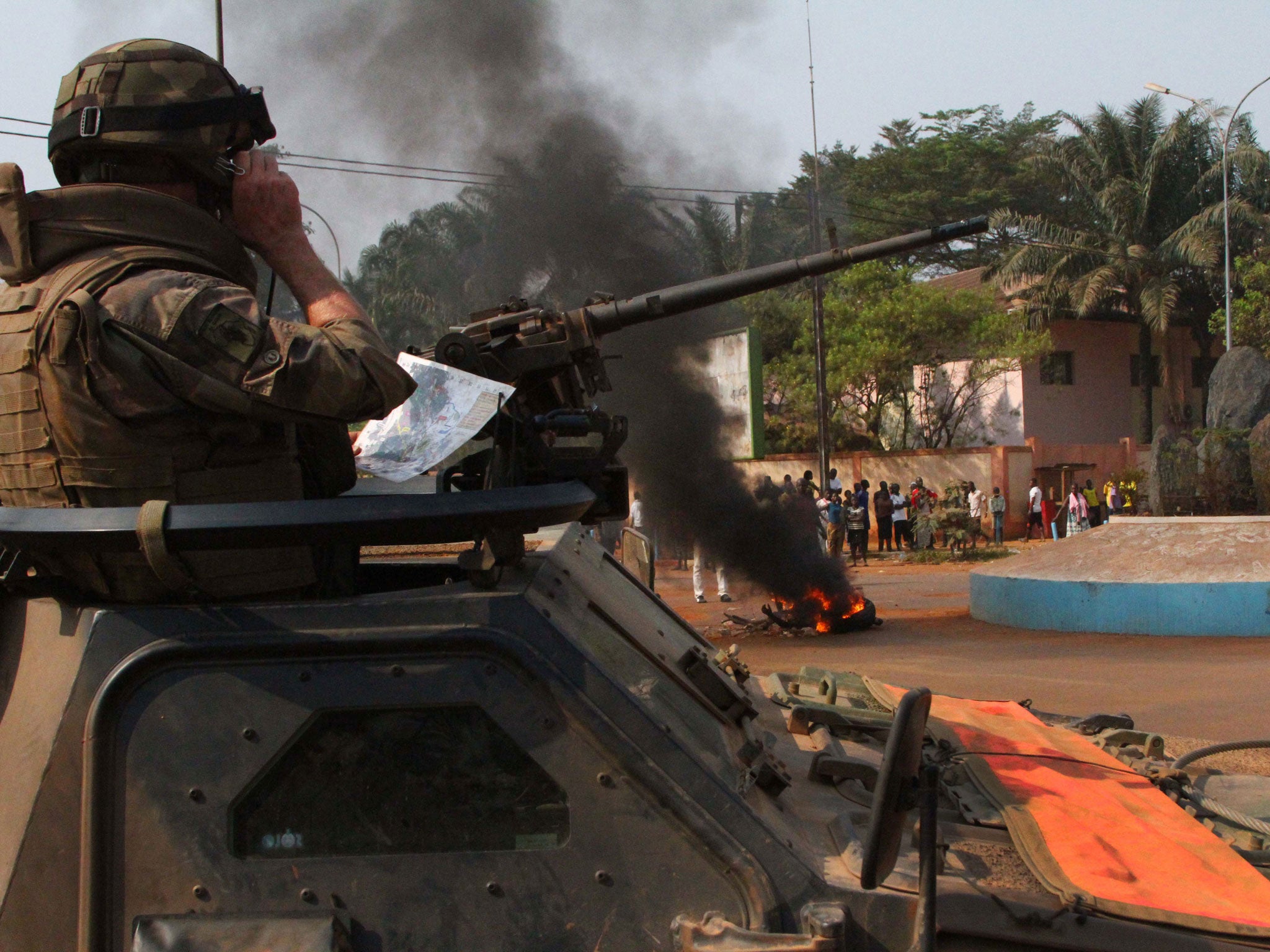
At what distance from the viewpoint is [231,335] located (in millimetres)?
1901

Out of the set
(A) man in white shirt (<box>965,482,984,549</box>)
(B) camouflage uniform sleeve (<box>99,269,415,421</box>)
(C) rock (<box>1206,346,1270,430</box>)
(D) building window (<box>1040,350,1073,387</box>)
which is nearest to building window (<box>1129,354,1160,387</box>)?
(D) building window (<box>1040,350,1073,387</box>)

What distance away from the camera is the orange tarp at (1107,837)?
1914 mm

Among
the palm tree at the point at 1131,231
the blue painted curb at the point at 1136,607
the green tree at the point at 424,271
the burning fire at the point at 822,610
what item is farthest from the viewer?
the palm tree at the point at 1131,231

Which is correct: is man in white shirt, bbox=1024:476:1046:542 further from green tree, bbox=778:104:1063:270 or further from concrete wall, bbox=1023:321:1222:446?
green tree, bbox=778:104:1063:270

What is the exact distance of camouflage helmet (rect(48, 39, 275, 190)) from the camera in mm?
2133

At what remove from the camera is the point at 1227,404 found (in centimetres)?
2275

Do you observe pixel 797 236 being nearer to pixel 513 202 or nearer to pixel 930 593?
pixel 930 593

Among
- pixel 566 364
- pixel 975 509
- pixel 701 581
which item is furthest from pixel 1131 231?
pixel 566 364

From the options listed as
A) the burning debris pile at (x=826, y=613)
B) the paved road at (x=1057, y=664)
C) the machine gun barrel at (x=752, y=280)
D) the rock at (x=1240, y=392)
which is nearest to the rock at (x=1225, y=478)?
the paved road at (x=1057, y=664)

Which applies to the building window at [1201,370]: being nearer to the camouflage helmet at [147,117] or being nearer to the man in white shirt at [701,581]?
the man in white shirt at [701,581]

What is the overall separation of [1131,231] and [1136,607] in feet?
83.9

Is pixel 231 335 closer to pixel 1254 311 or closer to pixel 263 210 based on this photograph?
pixel 263 210

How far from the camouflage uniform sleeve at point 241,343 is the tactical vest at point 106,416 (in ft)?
0.08

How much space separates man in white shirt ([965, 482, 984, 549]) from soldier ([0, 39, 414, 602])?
21.1 metres
